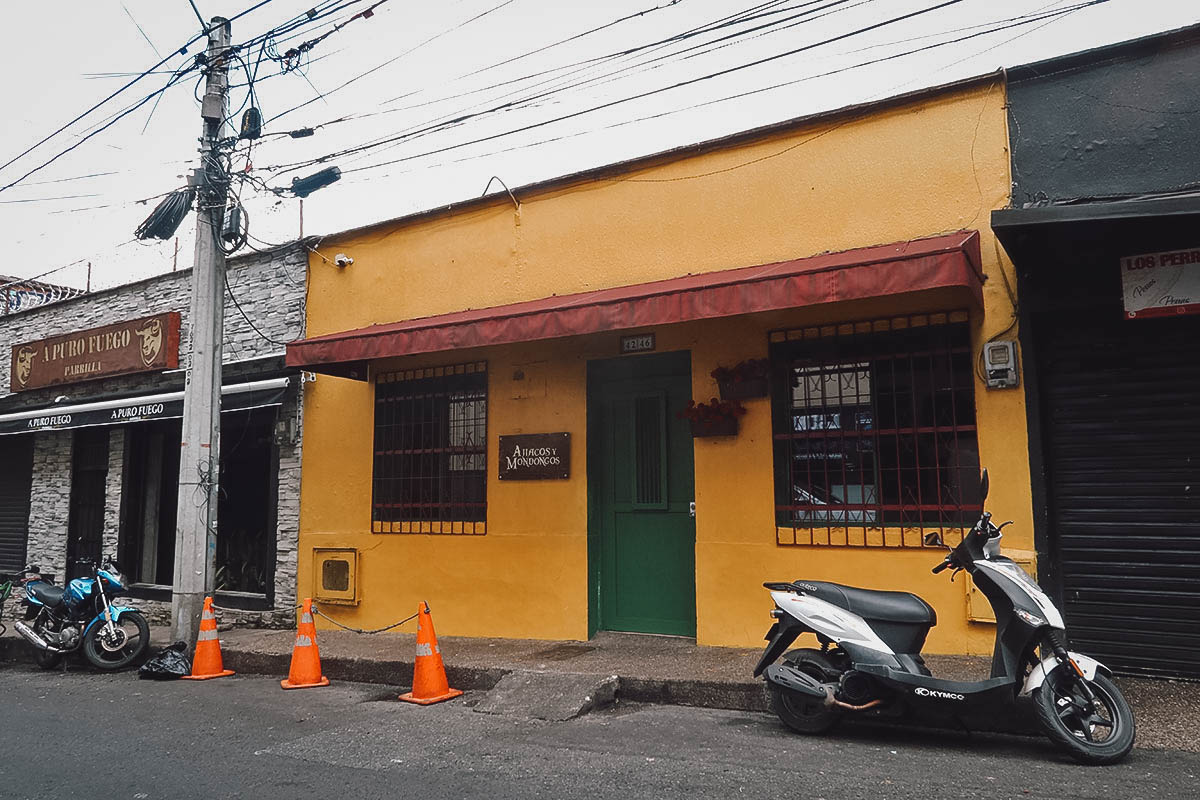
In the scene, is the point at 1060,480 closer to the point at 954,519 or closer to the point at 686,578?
the point at 954,519

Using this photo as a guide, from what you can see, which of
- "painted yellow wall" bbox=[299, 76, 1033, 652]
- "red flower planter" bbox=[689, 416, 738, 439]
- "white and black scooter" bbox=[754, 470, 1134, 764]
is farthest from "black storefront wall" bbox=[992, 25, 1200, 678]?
"red flower planter" bbox=[689, 416, 738, 439]

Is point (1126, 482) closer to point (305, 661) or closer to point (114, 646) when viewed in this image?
point (305, 661)

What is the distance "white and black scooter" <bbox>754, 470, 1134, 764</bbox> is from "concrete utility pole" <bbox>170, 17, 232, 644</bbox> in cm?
607

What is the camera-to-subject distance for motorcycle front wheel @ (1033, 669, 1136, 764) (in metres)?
4.39

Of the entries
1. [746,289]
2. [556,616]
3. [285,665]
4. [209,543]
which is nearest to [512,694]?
[556,616]

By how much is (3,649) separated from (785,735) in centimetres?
909

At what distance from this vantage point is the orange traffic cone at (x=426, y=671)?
6.60 m

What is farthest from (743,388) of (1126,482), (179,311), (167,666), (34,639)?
(179,311)

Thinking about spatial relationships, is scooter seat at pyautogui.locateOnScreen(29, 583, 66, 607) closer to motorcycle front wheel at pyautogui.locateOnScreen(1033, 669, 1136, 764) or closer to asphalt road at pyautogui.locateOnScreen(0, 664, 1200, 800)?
asphalt road at pyautogui.locateOnScreen(0, 664, 1200, 800)

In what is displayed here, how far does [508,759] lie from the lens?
15.8 ft

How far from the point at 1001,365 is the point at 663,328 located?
2.90 meters

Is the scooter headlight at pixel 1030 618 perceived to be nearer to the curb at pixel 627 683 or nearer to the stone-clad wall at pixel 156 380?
the curb at pixel 627 683

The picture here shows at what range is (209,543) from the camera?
8883 mm

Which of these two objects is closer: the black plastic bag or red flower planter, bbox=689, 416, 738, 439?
red flower planter, bbox=689, 416, 738, 439
